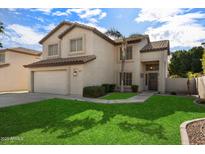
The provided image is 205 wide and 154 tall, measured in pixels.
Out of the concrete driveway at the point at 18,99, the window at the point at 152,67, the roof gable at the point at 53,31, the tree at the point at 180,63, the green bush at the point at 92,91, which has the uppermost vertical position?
the roof gable at the point at 53,31

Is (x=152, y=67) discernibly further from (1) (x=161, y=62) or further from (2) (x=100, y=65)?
(2) (x=100, y=65)

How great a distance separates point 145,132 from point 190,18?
31.7 ft

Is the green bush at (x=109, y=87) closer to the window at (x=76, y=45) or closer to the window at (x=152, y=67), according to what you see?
the window at (x=76, y=45)

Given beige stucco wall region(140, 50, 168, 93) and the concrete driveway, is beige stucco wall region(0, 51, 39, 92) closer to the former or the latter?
the concrete driveway

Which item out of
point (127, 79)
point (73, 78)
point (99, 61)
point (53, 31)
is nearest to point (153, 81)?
point (127, 79)

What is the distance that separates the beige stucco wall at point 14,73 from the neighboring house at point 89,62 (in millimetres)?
5793

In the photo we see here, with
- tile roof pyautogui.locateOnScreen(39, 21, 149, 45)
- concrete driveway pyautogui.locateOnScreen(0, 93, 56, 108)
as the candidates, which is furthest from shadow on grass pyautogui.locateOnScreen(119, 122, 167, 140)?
tile roof pyautogui.locateOnScreen(39, 21, 149, 45)

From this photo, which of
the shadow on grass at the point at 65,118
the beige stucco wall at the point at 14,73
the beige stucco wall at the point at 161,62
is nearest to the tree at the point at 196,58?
the beige stucco wall at the point at 161,62

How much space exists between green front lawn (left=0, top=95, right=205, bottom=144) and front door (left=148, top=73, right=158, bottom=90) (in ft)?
38.8

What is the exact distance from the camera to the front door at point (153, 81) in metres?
22.0

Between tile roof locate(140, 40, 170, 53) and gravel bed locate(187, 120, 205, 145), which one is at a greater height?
tile roof locate(140, 40, 170, 53)

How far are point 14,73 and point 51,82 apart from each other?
9.52 meters

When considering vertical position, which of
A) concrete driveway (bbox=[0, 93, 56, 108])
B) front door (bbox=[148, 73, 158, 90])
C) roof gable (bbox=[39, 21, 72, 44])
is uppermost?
roof gable (bbox=[39, 21, 72, 44])

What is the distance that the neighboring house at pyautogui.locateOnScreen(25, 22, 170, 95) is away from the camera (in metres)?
17.9
